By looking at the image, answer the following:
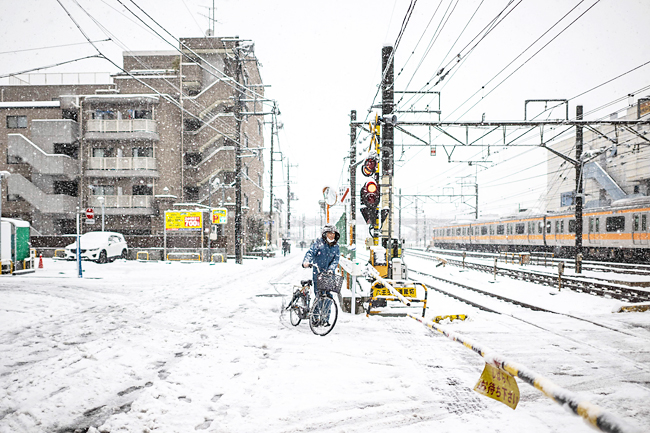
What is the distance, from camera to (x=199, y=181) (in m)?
32.1

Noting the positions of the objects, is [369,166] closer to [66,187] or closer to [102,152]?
[102,152]

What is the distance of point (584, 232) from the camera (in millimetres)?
24406

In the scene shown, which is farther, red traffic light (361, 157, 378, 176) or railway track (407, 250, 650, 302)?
railway track (407, 250, 650, 302)

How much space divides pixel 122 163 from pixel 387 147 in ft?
87.9

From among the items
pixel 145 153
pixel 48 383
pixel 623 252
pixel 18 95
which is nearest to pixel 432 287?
pixel 48 383

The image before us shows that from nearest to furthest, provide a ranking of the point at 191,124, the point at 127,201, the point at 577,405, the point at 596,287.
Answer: the point at 577,405, the point at 596,287, the point at 127,201, the point at 191,124

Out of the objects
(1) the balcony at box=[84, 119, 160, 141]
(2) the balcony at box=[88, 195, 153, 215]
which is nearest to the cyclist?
(2) the balcony at box=[88, 195, 153, 215]

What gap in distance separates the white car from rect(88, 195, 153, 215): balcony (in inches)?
264

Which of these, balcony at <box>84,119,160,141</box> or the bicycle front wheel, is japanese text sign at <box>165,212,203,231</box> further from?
the bicycle front wheel

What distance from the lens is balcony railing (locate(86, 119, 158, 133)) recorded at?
95.9 ft

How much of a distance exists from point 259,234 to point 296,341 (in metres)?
30.9

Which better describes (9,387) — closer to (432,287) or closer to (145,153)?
(432,287)

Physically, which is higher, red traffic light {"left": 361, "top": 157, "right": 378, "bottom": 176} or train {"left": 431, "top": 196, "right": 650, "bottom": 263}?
red traffic light {"left": 361, "top": 157, "right": 378, "bottom": 176}

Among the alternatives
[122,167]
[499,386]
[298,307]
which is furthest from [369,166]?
[122,167]
